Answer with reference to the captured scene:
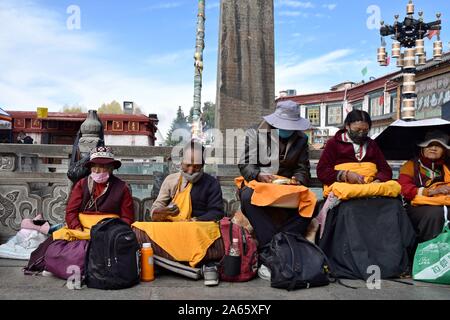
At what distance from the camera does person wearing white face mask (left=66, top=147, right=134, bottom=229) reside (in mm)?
4469

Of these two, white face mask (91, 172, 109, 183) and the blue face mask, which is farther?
the blue face mask

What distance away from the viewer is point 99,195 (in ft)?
14.9

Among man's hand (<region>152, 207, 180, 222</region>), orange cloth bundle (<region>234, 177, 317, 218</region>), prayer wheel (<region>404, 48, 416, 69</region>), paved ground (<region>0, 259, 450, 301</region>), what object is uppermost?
prayer wheel (<region>404, 48, 416, 69</region>)

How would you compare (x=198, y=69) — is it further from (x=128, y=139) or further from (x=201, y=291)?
(x=201, y=291)

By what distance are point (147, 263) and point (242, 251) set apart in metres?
0.93

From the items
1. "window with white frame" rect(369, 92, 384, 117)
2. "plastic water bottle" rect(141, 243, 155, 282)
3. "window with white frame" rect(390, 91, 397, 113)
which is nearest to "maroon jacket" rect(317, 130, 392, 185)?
"plastic water bottle" rect(141, 243, 155, 282)

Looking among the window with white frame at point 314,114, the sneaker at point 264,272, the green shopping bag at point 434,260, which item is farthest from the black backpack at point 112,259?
the window with white frame at point 314,114

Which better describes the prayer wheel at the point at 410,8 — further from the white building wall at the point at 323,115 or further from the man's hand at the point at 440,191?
the white building wall at the point at 323,115

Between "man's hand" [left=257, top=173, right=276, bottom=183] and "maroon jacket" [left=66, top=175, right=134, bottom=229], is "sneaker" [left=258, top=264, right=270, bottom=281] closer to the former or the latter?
"man's hand" [left=257, top=173, right=276, bottom=183]

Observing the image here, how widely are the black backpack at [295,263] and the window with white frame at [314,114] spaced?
132ft

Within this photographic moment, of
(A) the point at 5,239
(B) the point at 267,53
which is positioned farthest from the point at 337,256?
(B) the point at 267,53

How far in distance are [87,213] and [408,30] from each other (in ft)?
49.6

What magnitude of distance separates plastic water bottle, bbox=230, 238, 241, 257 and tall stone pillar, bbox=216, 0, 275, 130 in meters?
7.48

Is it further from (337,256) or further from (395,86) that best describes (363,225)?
(395,86)
